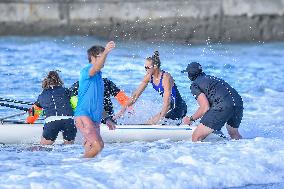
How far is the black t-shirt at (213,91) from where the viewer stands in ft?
40.6

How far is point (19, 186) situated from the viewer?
966cm

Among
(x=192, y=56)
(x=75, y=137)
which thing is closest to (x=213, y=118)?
(x=75, y=137)

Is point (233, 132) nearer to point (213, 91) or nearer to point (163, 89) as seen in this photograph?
point (213, 91)

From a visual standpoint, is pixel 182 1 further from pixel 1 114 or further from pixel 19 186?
pixel 19 186

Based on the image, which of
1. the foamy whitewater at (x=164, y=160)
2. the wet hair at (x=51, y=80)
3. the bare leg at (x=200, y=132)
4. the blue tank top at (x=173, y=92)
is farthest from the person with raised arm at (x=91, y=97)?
the blue tank top at (x=173, y=92)

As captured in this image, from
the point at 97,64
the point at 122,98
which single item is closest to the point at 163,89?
the point at 122,98

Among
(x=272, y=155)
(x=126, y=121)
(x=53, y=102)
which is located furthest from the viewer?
(x=126, y=121)

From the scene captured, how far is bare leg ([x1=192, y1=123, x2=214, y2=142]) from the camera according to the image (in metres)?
12.6

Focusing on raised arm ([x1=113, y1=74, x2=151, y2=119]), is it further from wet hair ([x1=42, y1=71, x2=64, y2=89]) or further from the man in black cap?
wet hair ([x1=42, y1=71, x2=64, y2=89])

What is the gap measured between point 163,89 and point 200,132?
3.47 feet

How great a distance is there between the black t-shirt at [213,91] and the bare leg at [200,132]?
0.35 metres

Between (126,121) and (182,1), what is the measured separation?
24.0 meters

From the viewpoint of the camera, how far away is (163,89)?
13.4 meters

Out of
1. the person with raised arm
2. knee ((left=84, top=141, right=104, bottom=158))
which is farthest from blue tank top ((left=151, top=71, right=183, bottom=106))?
the person with raised arm
